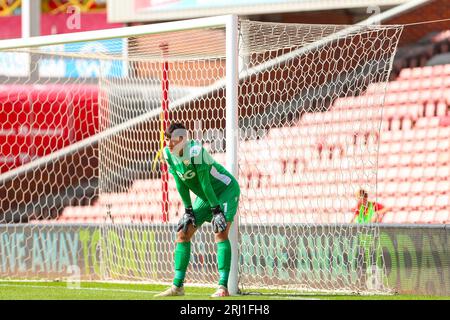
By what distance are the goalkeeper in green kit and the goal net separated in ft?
2.23

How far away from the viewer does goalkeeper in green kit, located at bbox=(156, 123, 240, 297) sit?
29.6ft

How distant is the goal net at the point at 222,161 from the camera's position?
10609mm

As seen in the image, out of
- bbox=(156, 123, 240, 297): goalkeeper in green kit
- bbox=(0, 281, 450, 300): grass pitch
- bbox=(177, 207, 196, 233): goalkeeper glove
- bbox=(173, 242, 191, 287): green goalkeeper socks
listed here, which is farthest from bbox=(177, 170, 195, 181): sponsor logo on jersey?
bbox=(0, 281, 450, 300): grass pitch

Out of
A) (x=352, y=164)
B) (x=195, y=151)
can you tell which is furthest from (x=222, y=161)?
(x=195, y=151)

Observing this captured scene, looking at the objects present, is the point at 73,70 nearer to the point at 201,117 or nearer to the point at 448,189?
the point at 201,117

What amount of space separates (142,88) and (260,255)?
3.77 m

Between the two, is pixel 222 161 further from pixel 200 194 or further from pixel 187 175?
pixel 187 175

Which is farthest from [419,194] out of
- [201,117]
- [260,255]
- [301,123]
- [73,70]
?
[73,70]

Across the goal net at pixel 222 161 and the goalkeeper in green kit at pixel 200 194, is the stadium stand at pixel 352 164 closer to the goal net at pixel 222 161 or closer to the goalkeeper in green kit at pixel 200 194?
the goal net at pixel 222 161

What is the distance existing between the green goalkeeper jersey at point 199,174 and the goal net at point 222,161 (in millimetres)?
649

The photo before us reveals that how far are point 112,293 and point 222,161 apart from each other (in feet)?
14.4

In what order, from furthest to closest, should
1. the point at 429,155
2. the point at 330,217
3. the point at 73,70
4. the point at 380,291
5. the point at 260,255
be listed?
1. the point at 73,70
2. the point at 429,155
3. the point at 330,217
4. the point at 260,255
5. the point at 380,291

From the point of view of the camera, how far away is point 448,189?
45.2 ft

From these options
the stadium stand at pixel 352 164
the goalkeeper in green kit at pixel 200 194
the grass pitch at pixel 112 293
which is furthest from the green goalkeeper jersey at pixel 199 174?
the stadium stand at pixel 352 164
